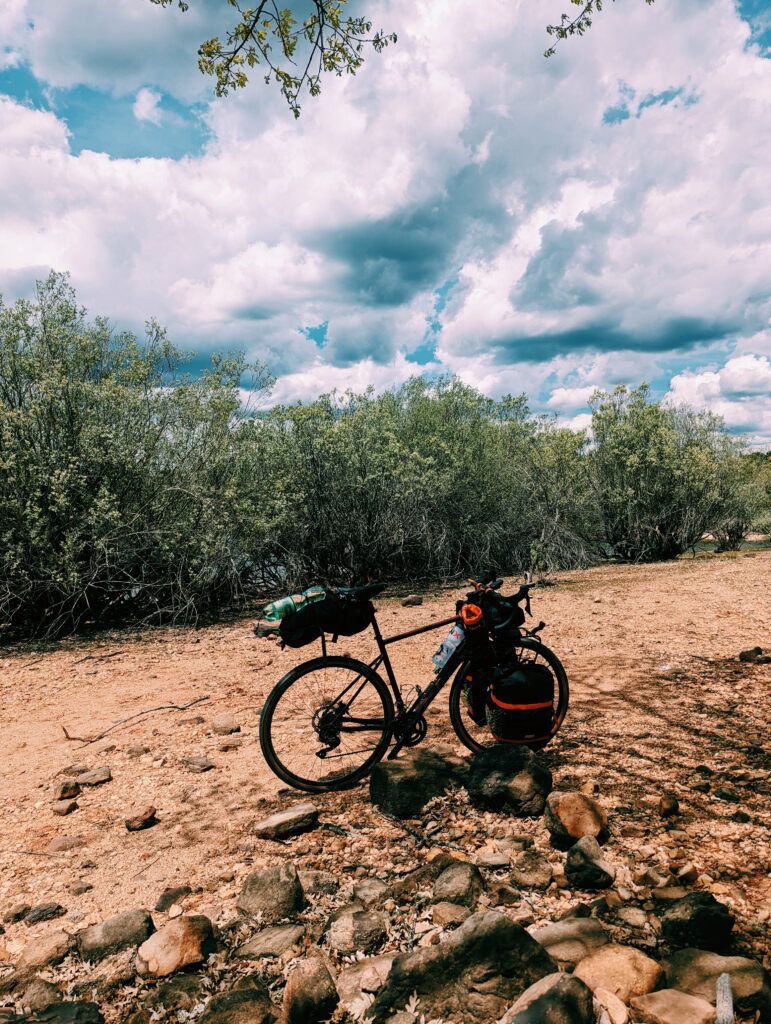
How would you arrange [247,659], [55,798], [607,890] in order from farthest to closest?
[247,659]
[55,798]
[607,890]

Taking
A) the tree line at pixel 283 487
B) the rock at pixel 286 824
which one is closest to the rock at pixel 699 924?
the rock at pixel 286 824

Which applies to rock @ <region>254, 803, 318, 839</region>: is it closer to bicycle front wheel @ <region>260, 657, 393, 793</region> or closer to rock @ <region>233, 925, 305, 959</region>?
bicycle front wheel @ <region>260, 657, 393, 793</region>

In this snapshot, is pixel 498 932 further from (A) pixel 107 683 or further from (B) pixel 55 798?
(A) pixel 107 683

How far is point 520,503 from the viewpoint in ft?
45.2

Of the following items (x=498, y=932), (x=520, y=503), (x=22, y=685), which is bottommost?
(x=498, y=932)

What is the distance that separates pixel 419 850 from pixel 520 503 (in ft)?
37.8

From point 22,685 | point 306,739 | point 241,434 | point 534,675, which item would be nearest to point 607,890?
point 534,675

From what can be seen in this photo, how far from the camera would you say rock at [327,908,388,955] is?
7.14 ft

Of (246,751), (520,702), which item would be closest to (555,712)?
(520,702)

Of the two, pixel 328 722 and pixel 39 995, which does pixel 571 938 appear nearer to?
pixel 328 722

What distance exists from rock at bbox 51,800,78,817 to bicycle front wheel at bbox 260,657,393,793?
1.20 m

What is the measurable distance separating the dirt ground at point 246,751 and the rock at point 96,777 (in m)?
0.09

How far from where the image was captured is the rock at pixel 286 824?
9.65 ft

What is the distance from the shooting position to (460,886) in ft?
7.73
